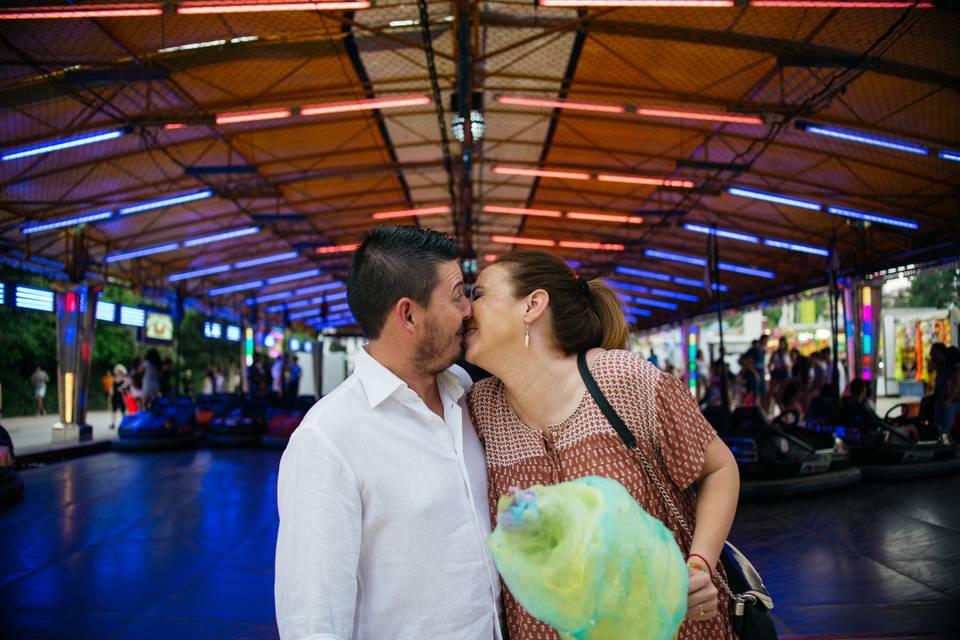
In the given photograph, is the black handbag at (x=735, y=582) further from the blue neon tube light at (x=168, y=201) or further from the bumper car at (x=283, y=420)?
the blue neon tube light at (x=168, y=201)

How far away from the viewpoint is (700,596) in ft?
4.06

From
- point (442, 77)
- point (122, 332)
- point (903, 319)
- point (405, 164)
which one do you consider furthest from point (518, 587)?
point (122, 332)

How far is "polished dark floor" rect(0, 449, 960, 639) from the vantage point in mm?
3916

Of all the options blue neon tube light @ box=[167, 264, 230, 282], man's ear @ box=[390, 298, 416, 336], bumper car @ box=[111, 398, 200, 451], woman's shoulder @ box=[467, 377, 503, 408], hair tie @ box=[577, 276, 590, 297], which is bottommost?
bumper car @ box=[111, 398, 200, 451]

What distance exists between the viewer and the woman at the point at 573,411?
4.68ft

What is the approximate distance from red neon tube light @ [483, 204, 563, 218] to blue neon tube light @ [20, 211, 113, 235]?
6.88m

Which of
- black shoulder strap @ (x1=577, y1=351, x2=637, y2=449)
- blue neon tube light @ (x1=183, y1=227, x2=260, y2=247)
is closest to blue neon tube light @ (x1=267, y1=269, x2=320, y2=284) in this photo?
blue neon tube light @ (x1=183, y1=227, x2=260, y2=247)

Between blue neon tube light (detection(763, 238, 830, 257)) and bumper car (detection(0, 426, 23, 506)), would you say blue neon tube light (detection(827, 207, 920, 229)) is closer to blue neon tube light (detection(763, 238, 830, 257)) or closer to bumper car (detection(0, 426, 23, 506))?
blue neon tube light (detection(763, 238, 830, 257))

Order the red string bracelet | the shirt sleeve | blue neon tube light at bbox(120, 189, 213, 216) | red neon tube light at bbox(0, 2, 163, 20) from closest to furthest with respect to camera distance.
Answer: the shirt sleeve
the red string bracelet
red neon tube light at bbox(0, 2, 163, 20)
blue neon tube light at bbox(120, 189, 213, 216)

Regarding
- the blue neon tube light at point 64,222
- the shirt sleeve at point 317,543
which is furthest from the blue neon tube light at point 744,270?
the shirt sleeve at point 317,543

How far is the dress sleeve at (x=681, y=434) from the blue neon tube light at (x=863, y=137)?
8.64 m

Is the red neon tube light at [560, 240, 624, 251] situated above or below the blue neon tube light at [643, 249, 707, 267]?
above

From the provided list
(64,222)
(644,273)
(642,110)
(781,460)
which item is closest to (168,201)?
(64,222)

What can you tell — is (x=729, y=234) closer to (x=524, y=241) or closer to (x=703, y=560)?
(x=524, y=241)
